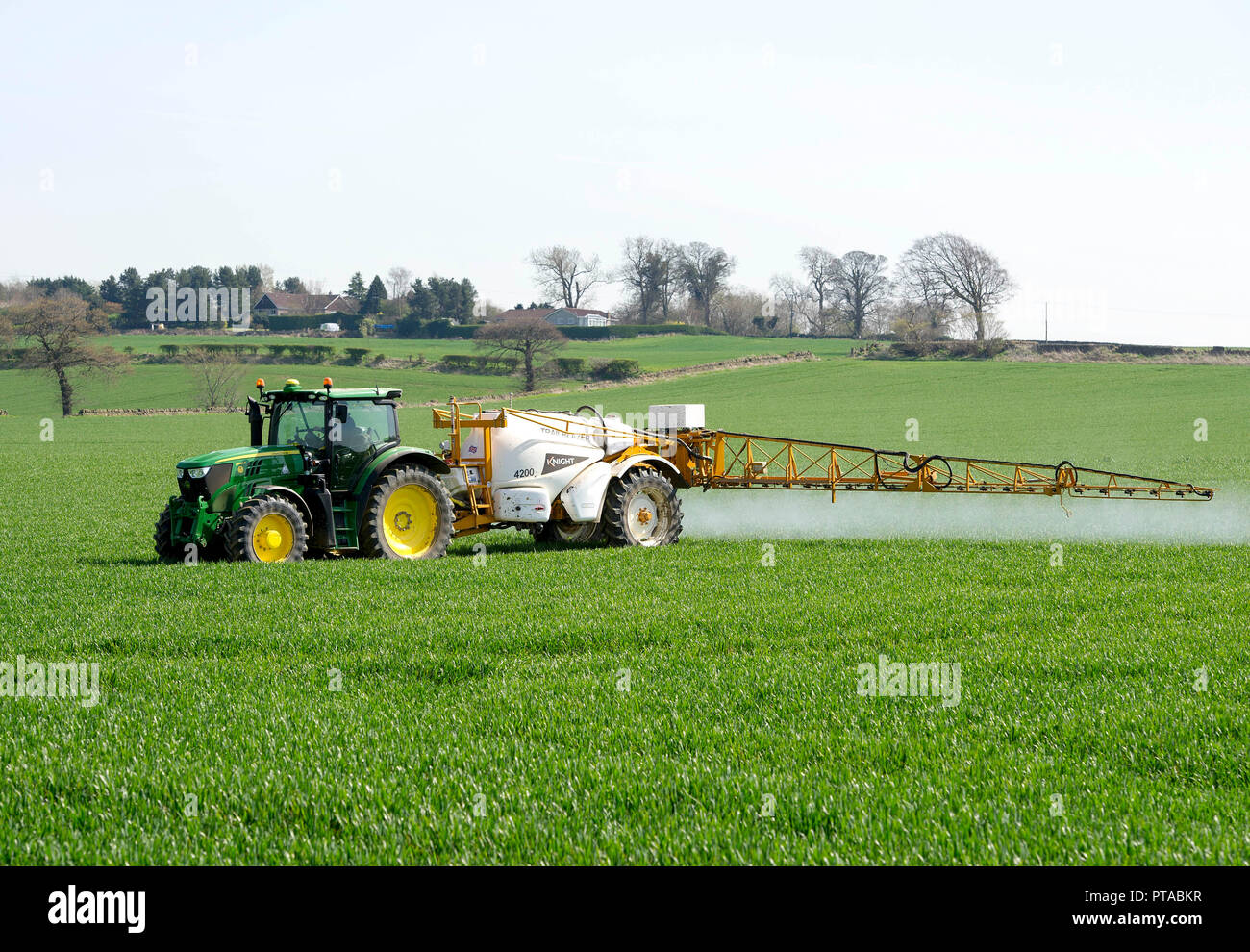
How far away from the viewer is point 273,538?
15.1 metres

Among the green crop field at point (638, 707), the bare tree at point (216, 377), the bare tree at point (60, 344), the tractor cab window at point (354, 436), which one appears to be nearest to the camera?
the green crop field at point (638, 707)

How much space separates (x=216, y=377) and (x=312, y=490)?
71980 mm

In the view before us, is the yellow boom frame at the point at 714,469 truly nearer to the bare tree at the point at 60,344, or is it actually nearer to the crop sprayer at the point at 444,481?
the crop sprayer at the point at 444,481

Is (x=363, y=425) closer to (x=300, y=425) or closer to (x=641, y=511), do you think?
(x=300, y=425)

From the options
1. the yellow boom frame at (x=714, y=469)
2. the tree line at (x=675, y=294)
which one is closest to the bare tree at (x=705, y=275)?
the tree line at (x=675, y=294)

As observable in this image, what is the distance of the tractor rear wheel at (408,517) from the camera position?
1588 centimetres

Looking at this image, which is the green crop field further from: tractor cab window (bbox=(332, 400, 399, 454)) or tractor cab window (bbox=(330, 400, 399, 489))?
tractor cab window (bbox=(332, 400, 399, 454))

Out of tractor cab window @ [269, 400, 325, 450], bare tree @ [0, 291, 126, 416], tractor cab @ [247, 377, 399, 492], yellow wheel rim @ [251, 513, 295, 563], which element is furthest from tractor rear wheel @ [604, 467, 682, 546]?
bare tree @ [0, 291, 126, 416]

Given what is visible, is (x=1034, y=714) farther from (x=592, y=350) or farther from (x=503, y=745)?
(x=592, y=350)

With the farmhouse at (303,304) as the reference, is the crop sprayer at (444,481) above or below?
below

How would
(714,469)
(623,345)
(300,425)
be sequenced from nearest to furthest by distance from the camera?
(300,425) → (714,469) → (623,345)

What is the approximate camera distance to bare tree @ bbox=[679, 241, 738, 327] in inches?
5005

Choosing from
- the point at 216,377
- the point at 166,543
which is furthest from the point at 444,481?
the point at 216,377

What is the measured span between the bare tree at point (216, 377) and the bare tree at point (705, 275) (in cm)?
5639
